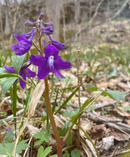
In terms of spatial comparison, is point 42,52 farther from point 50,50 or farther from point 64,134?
point 64,134

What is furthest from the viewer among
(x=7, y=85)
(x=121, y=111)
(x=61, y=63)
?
(x=121, y=111)

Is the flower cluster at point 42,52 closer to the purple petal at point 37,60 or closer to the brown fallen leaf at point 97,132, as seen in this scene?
the purple petal at point 37,60

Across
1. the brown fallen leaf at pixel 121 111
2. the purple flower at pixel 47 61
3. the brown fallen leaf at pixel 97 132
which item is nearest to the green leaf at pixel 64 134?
the brown fallen leaf at pixel 97 132

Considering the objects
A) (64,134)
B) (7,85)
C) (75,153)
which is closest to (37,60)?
(7,85)

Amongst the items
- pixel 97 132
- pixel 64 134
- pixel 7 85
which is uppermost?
pixel 7 85

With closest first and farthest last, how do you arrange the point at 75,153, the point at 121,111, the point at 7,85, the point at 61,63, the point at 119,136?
1. the point at 7,85
2. the point at 61,63
3. the point at 75,153
4. the point at 119,136
5. the point at 121,111

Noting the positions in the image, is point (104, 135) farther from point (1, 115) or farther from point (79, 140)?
point (1, 115)
